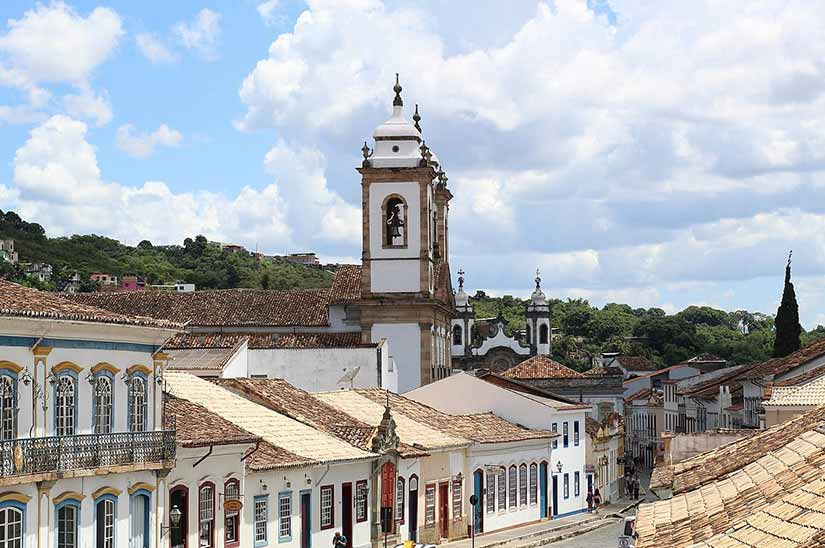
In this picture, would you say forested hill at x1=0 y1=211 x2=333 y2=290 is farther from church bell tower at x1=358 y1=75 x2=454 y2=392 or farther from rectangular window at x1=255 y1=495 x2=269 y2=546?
rectangular window at x1=255 y1=495 x2=269 y2=546

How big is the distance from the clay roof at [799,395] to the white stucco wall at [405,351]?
2961 centimetres

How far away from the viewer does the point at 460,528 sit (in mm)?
45719

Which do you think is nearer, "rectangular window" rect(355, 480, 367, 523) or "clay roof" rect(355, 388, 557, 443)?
"rectangular window" rect(355, 480, 367, 523)

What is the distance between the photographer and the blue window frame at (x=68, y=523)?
2473 centimetres

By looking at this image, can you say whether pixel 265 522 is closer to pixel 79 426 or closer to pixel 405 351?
pixel 79 426

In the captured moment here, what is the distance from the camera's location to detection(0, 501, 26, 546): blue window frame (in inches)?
913

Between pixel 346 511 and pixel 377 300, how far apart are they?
89.3ft

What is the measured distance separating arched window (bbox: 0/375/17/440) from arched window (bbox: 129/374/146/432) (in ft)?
11.9

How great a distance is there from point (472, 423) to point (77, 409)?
2605 cm

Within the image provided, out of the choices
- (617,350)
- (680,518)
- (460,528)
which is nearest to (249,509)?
(460,528)

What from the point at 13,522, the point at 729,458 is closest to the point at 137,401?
the point at 13,522

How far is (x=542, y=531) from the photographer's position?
48.0 m

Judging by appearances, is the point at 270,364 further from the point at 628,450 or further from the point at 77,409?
the point at 628,450

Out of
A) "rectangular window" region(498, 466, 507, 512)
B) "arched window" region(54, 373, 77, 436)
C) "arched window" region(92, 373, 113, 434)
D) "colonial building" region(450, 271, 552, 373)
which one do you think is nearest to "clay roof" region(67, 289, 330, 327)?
"rectangular window" region(498, 466, 507, 512)
